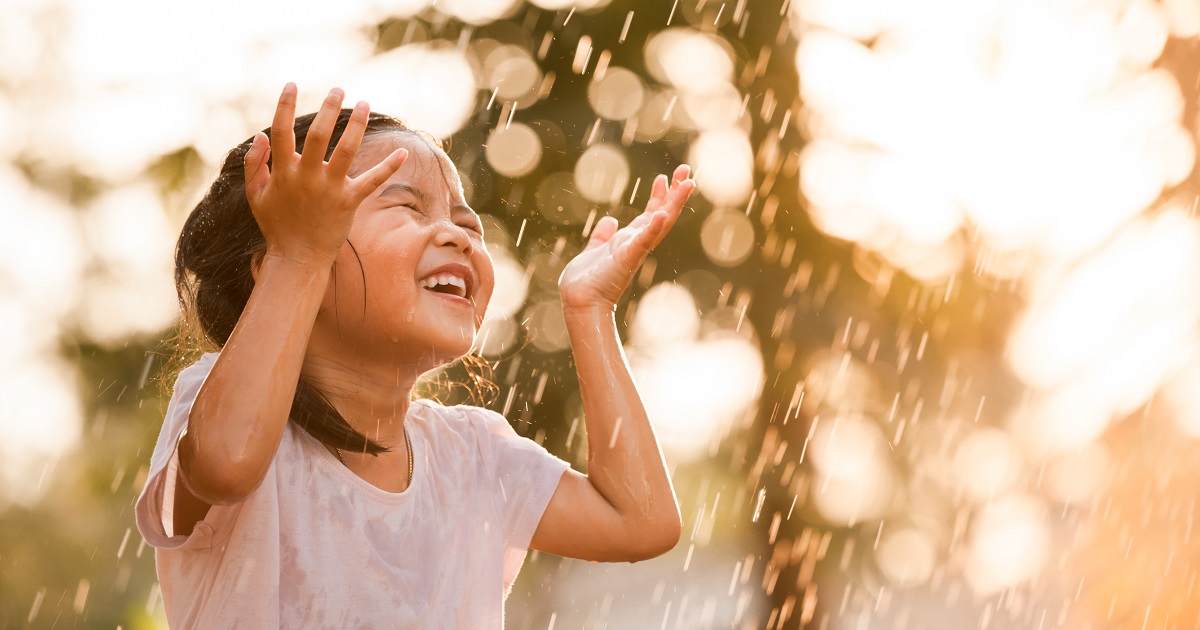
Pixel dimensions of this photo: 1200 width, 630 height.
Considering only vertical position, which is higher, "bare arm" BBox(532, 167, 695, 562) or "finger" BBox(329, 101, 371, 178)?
"finger" BBox(329, 101, 371, 178)

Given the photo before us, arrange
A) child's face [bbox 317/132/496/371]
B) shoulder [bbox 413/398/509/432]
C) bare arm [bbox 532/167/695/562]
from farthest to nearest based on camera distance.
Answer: shoulder [bbox 413/398/509/432] → bare arm [bbox 532/167/695/562] → child's face [bbox 317/132/496/371]

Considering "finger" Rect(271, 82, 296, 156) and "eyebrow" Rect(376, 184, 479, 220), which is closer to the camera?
"finger" Rect(271, 82, 296, 156)

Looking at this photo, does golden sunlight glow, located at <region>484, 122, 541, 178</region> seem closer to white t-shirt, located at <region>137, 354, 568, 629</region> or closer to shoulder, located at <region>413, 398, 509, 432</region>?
shoulder, located at <region>413, 398, 509, 432</region>

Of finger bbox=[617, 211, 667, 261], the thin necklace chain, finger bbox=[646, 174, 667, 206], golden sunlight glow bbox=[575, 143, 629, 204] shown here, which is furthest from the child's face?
golden sunlight glow bbox=[575, 143, 629, 204]

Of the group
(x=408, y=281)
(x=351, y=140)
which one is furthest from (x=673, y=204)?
(x=351, y=140)

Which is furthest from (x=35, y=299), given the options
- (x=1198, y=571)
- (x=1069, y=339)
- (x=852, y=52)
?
(x=1198, y=571)

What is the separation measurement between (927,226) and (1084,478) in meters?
2.34

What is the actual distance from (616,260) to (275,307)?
31.2 inches

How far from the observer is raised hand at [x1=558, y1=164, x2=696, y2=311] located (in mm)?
1976

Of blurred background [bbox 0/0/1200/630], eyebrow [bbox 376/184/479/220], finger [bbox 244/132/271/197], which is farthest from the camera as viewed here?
blurred background [bbox 0/0/1200/630]

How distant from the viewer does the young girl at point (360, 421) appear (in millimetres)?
1396

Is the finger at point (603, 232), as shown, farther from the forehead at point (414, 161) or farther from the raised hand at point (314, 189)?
the raised hand at point (314, 189)

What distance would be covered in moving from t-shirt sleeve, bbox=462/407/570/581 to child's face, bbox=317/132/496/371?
0.32 metres

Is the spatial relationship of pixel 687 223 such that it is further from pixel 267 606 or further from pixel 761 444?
pixel 267 606
